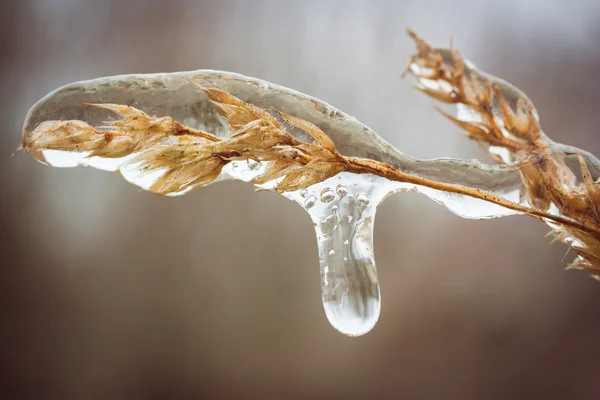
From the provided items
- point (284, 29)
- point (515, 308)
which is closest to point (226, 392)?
point (515, 308)

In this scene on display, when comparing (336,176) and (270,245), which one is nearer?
(336,176)

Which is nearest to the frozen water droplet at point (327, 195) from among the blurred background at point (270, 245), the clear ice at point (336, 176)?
the clear ice at point (336, 176)

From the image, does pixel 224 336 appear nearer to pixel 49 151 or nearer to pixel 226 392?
pixel 226 392

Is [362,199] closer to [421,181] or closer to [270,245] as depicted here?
[421,181]

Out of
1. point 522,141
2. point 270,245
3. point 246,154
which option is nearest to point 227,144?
point 246,154

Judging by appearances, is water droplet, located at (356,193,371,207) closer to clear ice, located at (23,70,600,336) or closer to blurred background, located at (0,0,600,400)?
clear ice, located at (23,70,600,336)

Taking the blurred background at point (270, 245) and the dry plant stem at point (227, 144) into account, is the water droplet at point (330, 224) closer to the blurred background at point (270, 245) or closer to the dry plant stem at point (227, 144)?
the dry plant stem at point (227, 144)
